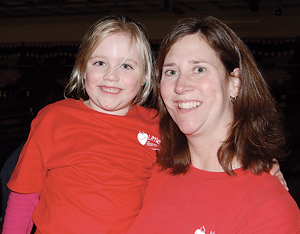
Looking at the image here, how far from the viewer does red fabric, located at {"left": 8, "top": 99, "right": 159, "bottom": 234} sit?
4.09 feet

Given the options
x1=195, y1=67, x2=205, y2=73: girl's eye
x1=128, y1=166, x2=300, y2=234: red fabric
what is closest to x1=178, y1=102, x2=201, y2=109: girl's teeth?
x1=195, y1=67, x2=205, y2=73: girl's eye

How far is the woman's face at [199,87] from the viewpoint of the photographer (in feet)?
→ 3.92

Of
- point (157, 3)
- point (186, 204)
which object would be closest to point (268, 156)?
point (186, 204)

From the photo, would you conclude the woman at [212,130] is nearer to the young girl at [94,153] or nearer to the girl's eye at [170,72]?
the girl's eye at [170,72]

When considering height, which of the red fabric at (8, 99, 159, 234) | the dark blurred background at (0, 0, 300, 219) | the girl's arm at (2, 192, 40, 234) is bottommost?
the dark blurred background at (0, 0, 300, 219)

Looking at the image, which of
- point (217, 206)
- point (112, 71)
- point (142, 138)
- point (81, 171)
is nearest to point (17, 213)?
point (81, 171)

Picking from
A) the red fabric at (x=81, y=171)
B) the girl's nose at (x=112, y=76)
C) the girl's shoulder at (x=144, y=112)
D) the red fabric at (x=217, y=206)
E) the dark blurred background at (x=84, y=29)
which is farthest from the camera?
the dark blurred background at (x=84, y=29)

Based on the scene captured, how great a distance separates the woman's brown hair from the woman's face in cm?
3

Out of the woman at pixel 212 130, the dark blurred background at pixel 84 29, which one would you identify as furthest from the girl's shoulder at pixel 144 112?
the dark blurred background at pixel 84 29

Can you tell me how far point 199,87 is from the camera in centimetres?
119

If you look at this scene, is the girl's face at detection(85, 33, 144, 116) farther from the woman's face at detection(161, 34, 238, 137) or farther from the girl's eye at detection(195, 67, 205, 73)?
the girl's eye at detection(195, 67, 205, 73)

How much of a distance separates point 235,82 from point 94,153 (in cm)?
67

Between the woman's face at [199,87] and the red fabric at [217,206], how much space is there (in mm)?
207

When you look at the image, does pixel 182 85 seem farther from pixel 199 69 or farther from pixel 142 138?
pixel 142 138
